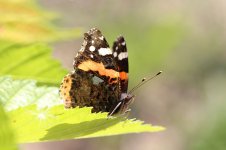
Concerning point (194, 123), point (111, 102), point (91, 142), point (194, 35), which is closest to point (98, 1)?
point (194, 35)

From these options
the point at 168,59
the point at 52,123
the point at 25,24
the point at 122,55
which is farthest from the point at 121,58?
the point at 168,59

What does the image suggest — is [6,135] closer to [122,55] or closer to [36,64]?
[36,64]

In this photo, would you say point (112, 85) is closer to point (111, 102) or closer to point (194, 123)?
point (111, 102)

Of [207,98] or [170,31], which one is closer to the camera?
[170,31]

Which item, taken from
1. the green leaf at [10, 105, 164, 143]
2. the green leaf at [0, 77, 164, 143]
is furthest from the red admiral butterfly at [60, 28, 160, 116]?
the green leaf at [10, 105, 164, 143]

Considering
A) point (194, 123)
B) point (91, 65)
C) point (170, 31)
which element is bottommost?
point (91, 65)

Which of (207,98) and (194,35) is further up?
(194,35)

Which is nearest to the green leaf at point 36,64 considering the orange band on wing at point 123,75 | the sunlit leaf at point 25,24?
the sunlit leaf at point 25,24
